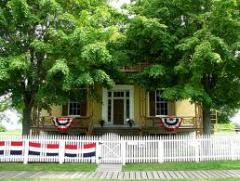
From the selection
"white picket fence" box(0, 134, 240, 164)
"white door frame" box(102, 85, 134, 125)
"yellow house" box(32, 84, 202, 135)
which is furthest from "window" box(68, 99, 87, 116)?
→ "white picket fence" box(0, 134, 240, 164)

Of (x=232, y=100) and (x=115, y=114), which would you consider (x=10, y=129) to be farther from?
(x=232, y=100)

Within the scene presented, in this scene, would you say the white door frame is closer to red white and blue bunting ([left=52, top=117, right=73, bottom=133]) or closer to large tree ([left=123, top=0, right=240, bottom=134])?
red white and blue bunting ([left=52, top=117, right=73, bottom=133])

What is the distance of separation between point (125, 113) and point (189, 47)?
1019 centimetres

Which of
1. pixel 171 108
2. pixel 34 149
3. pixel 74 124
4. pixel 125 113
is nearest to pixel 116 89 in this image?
pixel 125 113

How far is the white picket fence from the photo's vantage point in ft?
61.0

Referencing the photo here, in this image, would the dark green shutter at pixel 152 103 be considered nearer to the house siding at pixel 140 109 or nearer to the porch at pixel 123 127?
the house siding at pixel 140 109

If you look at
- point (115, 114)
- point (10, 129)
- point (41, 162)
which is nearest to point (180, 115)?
point (115, 114)

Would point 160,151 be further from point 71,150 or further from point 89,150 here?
point 71,150

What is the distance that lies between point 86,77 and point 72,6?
17.4 ft

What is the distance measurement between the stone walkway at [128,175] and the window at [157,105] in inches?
440

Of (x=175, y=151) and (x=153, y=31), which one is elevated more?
(x=153, y=31)

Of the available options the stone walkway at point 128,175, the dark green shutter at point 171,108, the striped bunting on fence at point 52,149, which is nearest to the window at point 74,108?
the dark green shutter at point 171,108

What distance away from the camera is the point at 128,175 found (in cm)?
1528

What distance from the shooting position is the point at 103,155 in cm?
1861
